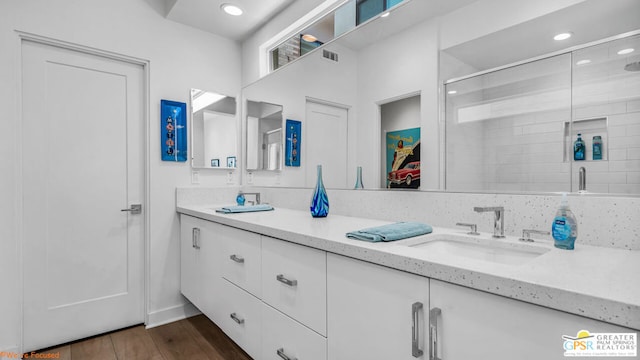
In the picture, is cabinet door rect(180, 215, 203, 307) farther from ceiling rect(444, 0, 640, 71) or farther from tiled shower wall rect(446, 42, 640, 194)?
ceiling rect(444, 0, 640, 71)

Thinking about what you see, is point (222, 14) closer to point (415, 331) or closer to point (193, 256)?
point (193, 256)

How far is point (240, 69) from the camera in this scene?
2818 mm

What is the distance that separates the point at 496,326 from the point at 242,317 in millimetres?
1245

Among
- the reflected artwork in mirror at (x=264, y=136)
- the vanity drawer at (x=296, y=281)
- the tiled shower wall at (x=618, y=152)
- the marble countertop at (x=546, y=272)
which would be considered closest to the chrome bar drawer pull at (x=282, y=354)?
the vanity drawer at (x=296, y=281)

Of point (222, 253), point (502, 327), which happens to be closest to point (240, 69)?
point (222, 253)

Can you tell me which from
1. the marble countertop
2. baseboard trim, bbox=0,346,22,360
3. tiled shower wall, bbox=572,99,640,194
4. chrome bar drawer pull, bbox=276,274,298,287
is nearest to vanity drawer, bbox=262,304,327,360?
chrome bar drawer pull, bbox=276,274,298,287

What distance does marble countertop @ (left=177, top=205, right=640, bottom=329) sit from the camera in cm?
56

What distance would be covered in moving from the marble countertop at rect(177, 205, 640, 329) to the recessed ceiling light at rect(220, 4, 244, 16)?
1.93 meters

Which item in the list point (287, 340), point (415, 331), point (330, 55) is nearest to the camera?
point (415, 331)

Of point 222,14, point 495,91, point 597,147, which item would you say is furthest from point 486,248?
point 222,14

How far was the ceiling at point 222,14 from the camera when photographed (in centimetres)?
221

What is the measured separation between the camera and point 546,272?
27.3 inches

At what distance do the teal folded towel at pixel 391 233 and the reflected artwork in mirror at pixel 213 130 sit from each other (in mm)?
1843

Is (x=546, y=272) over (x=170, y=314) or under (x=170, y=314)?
over
